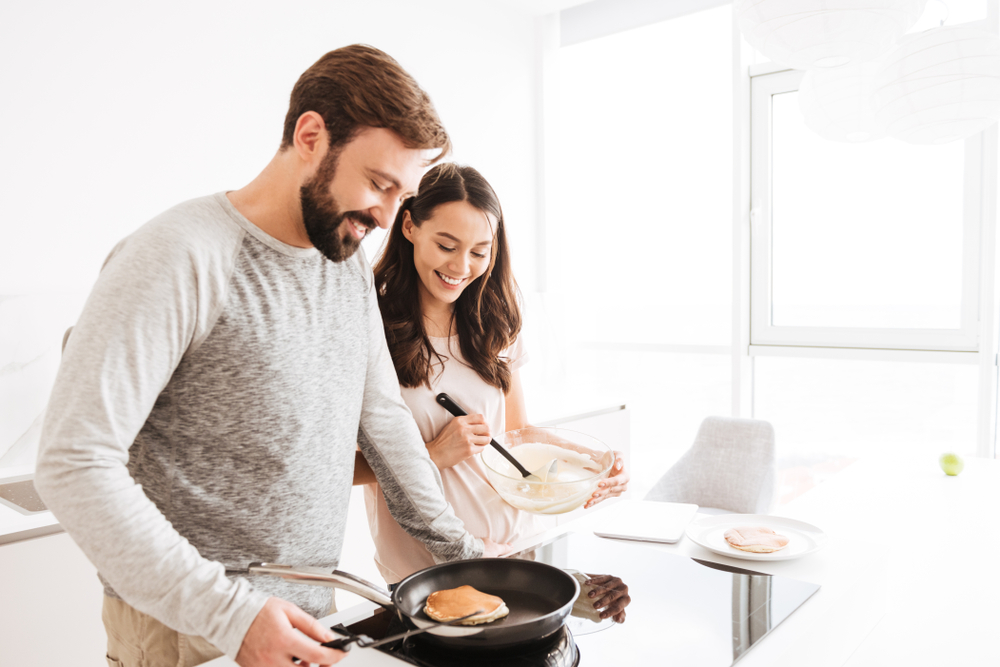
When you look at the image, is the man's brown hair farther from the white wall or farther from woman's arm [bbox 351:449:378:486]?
the white wall

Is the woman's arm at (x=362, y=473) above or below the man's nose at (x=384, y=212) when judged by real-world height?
below

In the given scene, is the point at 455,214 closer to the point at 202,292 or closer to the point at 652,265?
the point at 202,292

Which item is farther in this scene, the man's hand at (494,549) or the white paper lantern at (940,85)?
the white paper lantern at (940,85)

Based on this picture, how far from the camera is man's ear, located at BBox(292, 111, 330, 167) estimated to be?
3.12 ft

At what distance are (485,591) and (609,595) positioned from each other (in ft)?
0.60

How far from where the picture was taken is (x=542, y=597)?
3.16 ft

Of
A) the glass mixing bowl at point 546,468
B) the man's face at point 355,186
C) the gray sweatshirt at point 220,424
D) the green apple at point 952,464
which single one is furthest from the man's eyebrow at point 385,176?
the green apple at point 952,464

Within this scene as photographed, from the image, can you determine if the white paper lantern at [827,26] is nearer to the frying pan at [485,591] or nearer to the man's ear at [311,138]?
the man's ear at [311,138]

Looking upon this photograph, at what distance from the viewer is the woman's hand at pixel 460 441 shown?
132 cm

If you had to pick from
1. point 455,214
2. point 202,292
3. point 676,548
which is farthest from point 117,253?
point 676,548

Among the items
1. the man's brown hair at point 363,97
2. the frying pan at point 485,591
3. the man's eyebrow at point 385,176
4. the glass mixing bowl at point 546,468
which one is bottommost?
the frying pan at point 485,591

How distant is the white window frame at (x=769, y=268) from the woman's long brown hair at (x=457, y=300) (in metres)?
2.40

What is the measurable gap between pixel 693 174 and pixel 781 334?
0.94 meters

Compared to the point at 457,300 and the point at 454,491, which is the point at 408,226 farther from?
the point at 454,491
